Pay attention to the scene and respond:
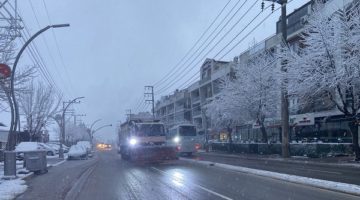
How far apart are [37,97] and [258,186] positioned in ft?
158

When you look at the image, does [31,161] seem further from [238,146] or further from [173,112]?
[173,112]

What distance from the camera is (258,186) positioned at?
1678 centimetres

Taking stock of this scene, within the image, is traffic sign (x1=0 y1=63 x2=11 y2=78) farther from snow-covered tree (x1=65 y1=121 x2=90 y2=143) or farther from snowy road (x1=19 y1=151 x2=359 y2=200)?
snow-covered tree (x1=65 y1=121 x2=90 y2=143)

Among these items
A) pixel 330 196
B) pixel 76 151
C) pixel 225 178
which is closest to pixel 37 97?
pixel 76 151

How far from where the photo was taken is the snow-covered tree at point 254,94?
50.5 m

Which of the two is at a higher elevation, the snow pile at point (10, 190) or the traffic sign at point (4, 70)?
the traffic sign at point (4, 70)

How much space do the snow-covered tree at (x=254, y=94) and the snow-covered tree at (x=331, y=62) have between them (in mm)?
12309

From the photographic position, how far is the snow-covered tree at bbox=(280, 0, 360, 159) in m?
32.0

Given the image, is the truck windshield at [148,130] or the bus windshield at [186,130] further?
the bus windshield at [186,130]

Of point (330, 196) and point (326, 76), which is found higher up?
point (326, 76)

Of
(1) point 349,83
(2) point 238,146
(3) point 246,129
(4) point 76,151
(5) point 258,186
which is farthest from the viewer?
(3) point 246,129

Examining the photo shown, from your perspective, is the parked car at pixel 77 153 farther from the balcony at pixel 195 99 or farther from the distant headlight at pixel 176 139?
the balcony at pixel 195 99

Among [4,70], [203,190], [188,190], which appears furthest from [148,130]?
[203,190]

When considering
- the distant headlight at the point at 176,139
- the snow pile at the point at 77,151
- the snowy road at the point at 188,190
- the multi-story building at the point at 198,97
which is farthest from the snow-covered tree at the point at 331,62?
the multi-story building at the point at 198,97
